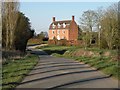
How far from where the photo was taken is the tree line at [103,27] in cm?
4675

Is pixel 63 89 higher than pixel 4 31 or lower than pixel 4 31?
lower

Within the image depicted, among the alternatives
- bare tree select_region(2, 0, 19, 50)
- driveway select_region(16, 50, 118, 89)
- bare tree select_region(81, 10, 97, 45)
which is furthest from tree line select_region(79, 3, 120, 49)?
driveway select_region(16, 50, 118, 89)

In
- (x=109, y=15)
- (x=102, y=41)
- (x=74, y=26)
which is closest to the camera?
(x=109, y=15)

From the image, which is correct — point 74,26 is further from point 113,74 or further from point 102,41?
point 113,74

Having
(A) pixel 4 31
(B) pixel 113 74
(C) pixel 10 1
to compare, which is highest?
(C) pixel 10 1

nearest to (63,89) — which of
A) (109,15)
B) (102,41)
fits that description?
(109,15)

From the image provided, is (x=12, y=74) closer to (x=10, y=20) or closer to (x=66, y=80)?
(x=66, y=80)

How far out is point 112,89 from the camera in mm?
10891

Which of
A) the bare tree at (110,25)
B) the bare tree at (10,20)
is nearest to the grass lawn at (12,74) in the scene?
the bare tree at (10,20)

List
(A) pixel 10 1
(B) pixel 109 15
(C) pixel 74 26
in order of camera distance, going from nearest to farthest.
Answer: (A) pixel 10 1
(B) pixel 109 15
(C) pixel 74 26

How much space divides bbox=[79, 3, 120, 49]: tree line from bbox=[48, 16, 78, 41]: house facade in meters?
38.8

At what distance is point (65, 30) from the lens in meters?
108

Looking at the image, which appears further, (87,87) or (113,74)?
(113,74)

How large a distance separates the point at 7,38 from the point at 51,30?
256ft
